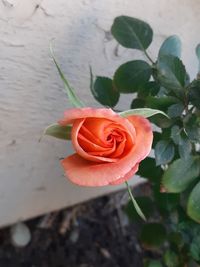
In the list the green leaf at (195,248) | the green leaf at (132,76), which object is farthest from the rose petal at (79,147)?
the green leaf at (195,248)

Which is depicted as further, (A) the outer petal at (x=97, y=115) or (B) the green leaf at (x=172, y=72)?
(B) the green leaf at (x=172, y=72)

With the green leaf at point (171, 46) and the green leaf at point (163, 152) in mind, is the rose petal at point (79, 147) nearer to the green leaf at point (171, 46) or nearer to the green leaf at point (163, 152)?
the green leaf at point (163, 152)

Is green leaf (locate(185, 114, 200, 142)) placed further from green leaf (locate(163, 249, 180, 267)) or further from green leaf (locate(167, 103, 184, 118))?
green leaf (locate(163, 249, 180, 267))

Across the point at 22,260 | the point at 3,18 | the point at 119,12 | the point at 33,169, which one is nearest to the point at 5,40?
the point at 3,18

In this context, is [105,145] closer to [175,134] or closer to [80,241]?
[175,134]

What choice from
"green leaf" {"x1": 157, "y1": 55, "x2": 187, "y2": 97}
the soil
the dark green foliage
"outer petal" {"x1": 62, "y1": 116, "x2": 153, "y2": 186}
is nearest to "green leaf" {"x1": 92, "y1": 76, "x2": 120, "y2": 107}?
the dark green foliage

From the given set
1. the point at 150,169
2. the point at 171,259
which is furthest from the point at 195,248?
the point at 150,169
